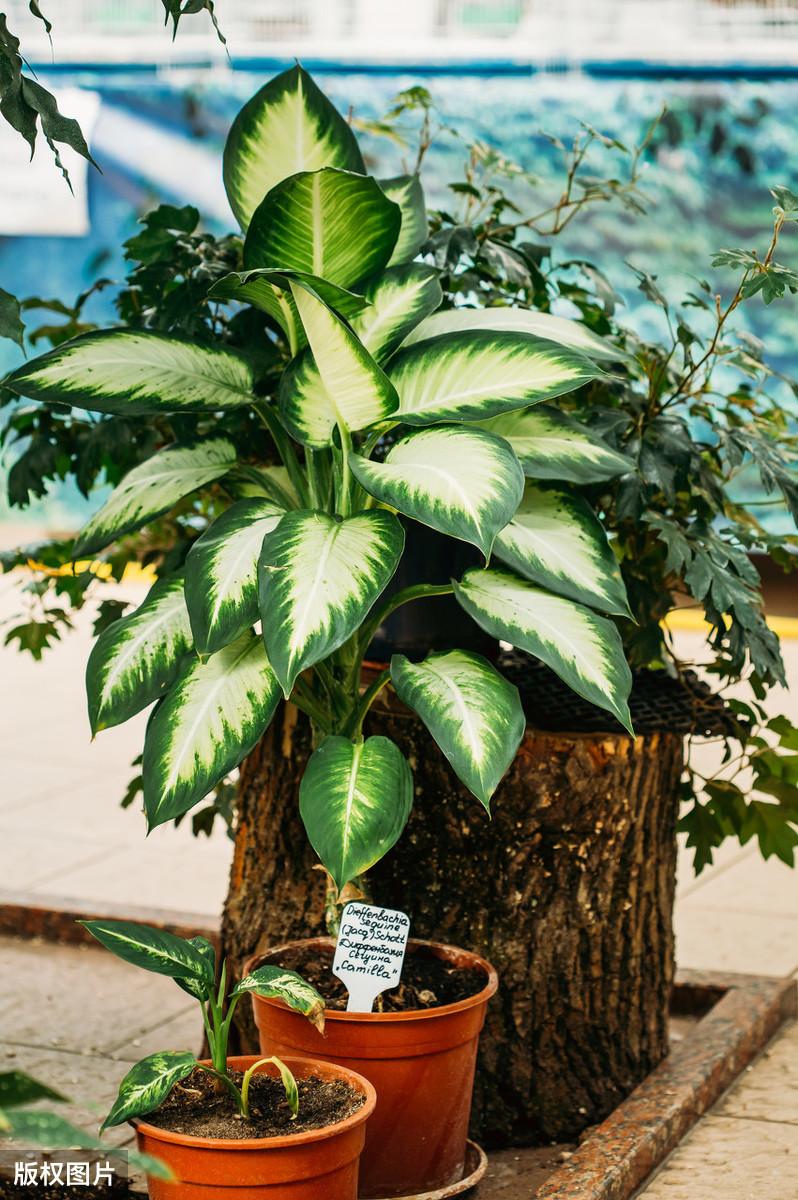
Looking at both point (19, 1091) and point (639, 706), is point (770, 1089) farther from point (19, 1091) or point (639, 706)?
point (19, 1091)

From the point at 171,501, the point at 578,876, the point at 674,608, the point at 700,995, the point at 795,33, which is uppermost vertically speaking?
the point at 795,33

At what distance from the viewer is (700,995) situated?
3.04m

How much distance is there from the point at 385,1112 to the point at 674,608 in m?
0.99

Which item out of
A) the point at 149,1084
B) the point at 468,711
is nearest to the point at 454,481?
the point at 468,711

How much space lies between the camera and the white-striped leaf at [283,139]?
194 cm

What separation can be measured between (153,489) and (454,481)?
0.52m

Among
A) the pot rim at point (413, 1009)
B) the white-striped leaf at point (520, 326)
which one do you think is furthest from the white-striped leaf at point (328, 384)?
the pot rim at point (413, 1009)

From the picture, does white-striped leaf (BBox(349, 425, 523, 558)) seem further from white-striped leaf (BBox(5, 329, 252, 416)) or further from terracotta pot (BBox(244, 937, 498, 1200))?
terracotta pot (BBox(244, 937, 498, 1200))

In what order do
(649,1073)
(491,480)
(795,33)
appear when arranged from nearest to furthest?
(491,480) < (649,1073) < (795,33)

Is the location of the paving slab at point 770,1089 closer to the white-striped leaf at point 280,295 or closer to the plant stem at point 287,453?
the plant stem at point 287,453

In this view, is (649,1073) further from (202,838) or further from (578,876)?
(202,838)

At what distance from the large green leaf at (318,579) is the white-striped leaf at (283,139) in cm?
50

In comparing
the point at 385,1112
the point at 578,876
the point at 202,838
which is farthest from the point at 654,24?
the point at 385,1112

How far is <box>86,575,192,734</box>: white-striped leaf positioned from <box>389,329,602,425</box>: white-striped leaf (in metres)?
Answer: 0.43
